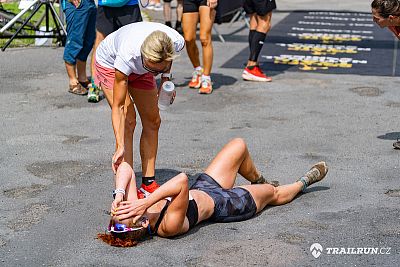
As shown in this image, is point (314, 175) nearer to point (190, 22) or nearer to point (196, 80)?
point (190, 22)

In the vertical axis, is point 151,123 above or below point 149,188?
above

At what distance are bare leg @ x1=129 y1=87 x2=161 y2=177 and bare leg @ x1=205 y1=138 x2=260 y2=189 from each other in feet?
1.77

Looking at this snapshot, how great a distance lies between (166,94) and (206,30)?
148 inches

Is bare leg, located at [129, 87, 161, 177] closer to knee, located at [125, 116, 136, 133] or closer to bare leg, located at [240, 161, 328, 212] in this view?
knee, located at [125, 116, 136, 133]

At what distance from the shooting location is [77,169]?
6930 millimetres

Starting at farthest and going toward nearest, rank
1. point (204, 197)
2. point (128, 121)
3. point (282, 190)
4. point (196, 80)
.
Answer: point (196, 80) → point (128, 121) → point (282, 190) → point (204, 197)

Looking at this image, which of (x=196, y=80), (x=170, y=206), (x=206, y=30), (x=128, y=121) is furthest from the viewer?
(x=196, y=80)

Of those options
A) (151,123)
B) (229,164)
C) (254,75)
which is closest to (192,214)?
(229,164)

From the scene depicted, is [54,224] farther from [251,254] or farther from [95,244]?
[251,254]

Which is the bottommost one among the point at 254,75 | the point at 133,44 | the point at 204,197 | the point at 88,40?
the point at 254,75

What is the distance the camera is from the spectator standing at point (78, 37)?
9.52m

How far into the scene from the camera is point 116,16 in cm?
897

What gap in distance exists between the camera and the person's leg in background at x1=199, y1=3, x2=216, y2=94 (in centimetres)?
971

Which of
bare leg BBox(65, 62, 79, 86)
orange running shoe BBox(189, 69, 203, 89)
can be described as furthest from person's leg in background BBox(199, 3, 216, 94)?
bare leg BBox(65, 62, 79, 86)
